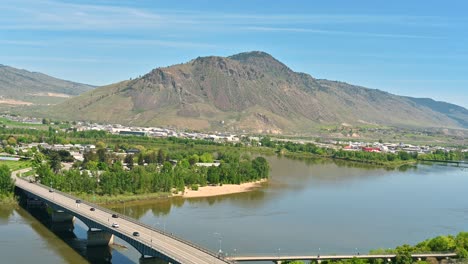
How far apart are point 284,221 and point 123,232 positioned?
32758mm

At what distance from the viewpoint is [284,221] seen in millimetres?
89250

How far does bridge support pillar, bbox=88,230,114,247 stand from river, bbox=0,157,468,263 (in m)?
1.47

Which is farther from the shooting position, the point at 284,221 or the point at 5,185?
the point at 5,185

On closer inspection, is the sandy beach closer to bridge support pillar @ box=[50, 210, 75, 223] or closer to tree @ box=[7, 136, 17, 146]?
bridge support pillar @ box=[50, 210, 75, 223]

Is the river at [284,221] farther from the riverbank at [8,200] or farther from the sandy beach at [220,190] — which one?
the sandy beach at [220,190]

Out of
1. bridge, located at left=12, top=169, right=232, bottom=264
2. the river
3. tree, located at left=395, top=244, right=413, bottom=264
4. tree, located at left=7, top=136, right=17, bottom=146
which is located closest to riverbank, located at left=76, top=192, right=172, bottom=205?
the river

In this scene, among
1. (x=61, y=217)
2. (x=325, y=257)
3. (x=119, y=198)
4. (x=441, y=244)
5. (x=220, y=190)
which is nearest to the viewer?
(x=325, y=257)

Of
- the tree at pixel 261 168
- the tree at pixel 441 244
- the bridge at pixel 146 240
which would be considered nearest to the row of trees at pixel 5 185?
the bridge at pixel 146 240

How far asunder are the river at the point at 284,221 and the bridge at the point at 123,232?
2757mm

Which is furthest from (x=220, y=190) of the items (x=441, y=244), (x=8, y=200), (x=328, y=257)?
(x=441, y=244)

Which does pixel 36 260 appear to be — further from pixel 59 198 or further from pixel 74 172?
pixel 74 172

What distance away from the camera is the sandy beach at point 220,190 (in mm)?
114062

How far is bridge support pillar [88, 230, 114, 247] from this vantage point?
70250 mm

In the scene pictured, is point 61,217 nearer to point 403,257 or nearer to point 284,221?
point 284,221
